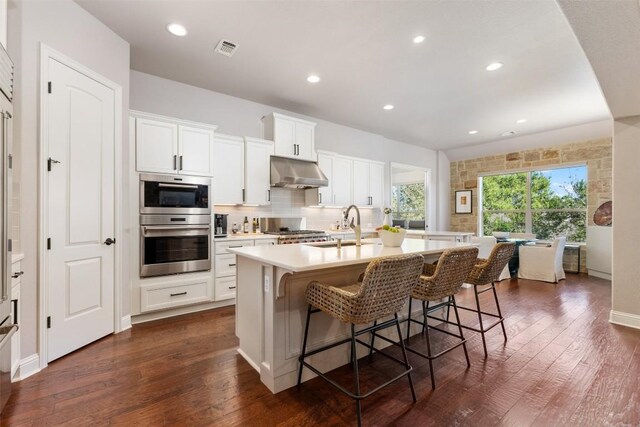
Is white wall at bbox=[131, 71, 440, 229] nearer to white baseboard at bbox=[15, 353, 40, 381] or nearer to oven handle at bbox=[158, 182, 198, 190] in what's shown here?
oven handle at bbox=[158, 182, 198, 190]

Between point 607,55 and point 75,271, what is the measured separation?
4514 millimetres

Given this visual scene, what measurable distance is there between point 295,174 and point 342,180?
1.25 m

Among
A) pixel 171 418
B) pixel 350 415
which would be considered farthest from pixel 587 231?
pixel 171 418

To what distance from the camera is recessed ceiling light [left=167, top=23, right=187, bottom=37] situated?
2.78 metres

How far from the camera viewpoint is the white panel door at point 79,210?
239 cm

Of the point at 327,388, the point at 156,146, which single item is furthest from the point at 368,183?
the point at 327,388

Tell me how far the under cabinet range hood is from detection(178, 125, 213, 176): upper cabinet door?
3.31 ft

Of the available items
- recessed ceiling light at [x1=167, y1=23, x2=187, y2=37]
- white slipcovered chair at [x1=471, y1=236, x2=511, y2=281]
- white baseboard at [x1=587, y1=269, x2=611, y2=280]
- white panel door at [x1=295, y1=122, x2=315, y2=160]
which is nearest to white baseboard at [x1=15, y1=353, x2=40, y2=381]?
recessed ceiling light at [x1=167, y1=23, x2=187, y2=37]

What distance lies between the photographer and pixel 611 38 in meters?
1.94

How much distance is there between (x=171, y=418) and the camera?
5.63ft

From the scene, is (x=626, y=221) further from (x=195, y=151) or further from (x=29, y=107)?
(x=29, y=107)

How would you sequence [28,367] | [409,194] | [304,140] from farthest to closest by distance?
1. [409,194]
2. [304,140]
3. [28,367]

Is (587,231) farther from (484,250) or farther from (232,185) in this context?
(232,185)

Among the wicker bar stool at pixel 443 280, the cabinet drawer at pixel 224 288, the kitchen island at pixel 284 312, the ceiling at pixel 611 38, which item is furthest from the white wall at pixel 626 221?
the cabinet drawer at pixel 224 288
